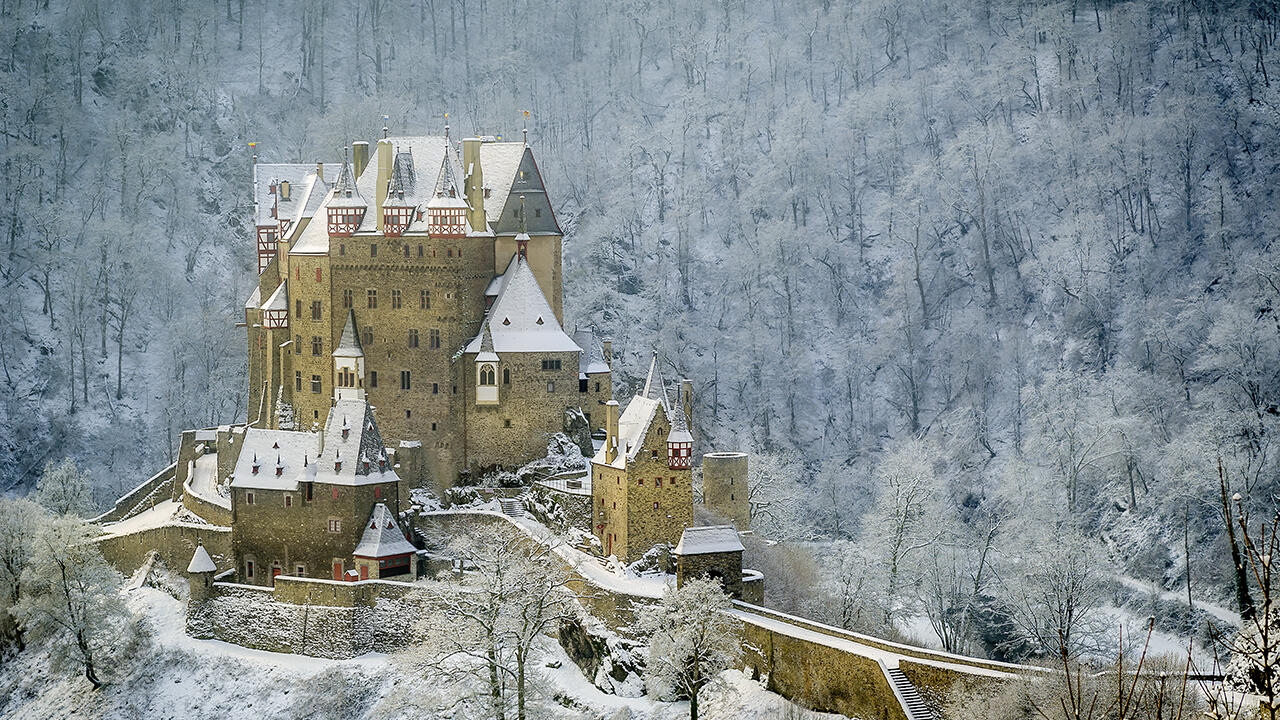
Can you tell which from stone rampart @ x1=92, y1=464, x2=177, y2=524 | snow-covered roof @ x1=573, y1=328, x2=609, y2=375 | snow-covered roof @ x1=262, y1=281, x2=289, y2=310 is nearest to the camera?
snow-covered roof @ x1=573, y1=328, x2=609, y2=375

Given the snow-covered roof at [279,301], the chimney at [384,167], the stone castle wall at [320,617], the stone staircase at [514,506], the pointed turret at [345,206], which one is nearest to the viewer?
the stone castle wall at [320,617]

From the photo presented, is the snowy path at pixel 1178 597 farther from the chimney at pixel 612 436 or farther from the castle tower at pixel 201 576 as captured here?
the castle tower at pixel 201 576

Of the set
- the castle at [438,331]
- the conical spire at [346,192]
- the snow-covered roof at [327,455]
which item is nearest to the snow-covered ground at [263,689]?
the snow-covered roof at [327,455]

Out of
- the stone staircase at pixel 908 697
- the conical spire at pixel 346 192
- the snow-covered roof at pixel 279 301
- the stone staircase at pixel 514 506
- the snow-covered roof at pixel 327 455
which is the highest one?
the conical spire at pixel 346 192

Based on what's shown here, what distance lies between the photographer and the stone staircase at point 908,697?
44094 millimetres

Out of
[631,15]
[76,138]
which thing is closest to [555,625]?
[76,138]

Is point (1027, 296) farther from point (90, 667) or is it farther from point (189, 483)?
point (90, 667)

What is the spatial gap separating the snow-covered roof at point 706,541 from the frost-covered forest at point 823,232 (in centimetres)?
1002

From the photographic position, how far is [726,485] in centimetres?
6481

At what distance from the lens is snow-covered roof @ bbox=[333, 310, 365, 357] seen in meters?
66.8

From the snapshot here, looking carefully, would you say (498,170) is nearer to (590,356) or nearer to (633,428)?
(590,356)

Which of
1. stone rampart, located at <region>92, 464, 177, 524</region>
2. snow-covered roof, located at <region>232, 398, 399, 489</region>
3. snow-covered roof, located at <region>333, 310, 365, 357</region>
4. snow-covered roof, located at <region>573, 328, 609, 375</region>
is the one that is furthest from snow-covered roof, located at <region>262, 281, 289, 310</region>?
snow-covered roof, located at <region>573, 328, 609, 375</region>

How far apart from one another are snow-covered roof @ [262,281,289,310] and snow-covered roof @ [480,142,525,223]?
392 inches

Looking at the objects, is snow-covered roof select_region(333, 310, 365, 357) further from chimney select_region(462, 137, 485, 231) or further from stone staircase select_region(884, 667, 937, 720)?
stone staircase select_region(884, 667, 937, 720)
